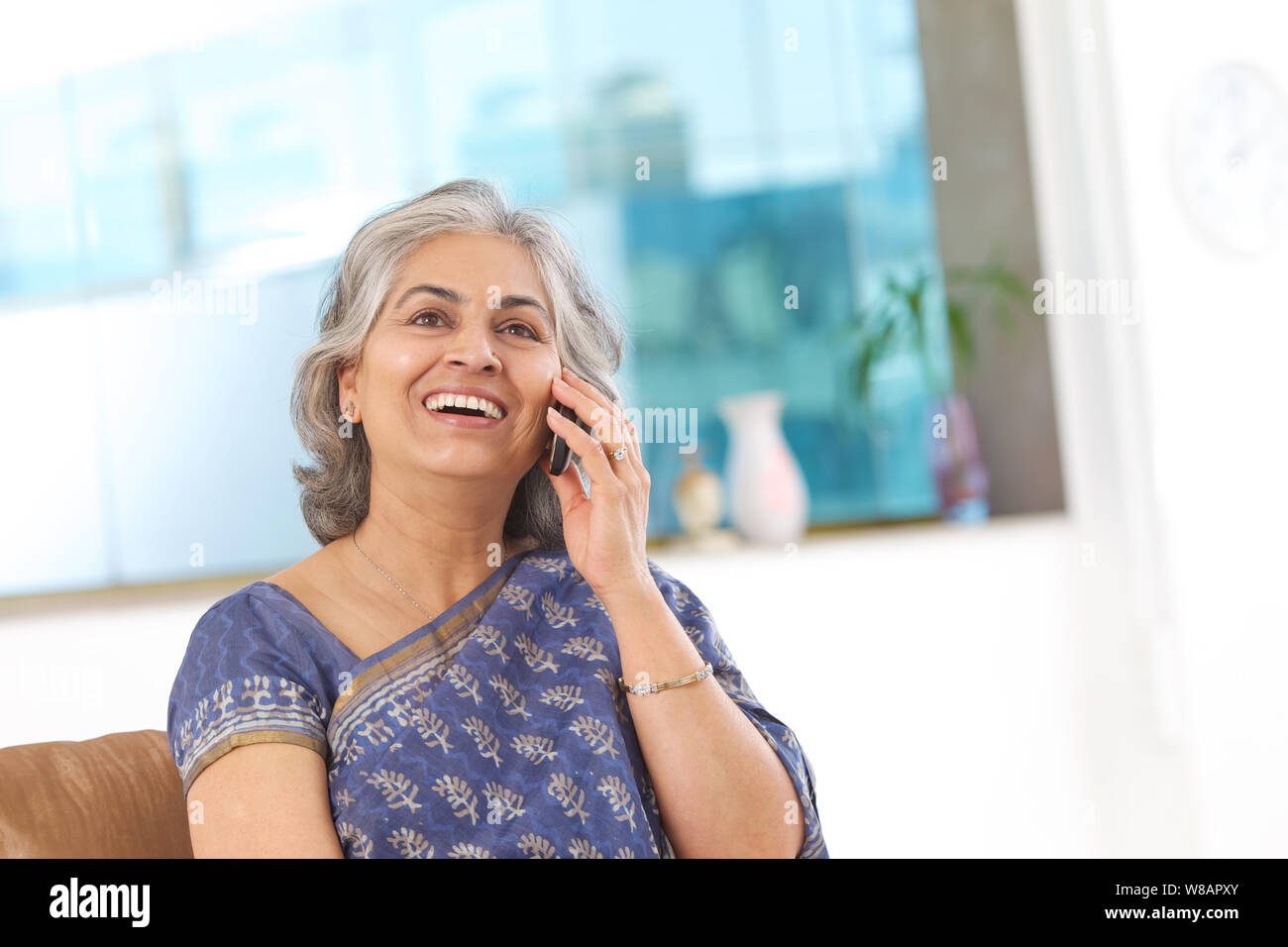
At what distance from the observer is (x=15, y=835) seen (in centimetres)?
113

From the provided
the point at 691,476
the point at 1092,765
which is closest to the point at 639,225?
the point at 691,476

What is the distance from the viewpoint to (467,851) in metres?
1.08

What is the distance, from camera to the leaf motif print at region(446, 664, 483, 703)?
1181mm

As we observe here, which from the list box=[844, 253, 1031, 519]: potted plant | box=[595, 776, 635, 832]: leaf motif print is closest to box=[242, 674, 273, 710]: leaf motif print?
box=[595, 776, 635, 832]: leaf motif print

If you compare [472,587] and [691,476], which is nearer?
[472,587]

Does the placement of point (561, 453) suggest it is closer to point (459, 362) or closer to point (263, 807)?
point (459, 362)

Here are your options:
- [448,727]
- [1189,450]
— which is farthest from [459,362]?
[1189,450]

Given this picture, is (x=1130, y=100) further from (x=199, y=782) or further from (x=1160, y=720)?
(x=199, y=782)

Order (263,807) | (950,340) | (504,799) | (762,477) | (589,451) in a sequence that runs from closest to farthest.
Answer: (263,807) → (504,799) → (589,451) → (762,477) → (950,340)

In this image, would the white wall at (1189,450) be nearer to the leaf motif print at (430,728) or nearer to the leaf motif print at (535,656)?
the leaf motif print at (535,656)

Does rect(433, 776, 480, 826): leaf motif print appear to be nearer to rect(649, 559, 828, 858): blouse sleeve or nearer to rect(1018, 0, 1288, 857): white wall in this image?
rect(649, 559, 828, 858): blouse sleeve

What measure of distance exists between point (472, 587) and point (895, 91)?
8.75 feet

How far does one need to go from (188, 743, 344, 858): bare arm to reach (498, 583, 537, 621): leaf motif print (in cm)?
32

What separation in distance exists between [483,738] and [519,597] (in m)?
0.21
